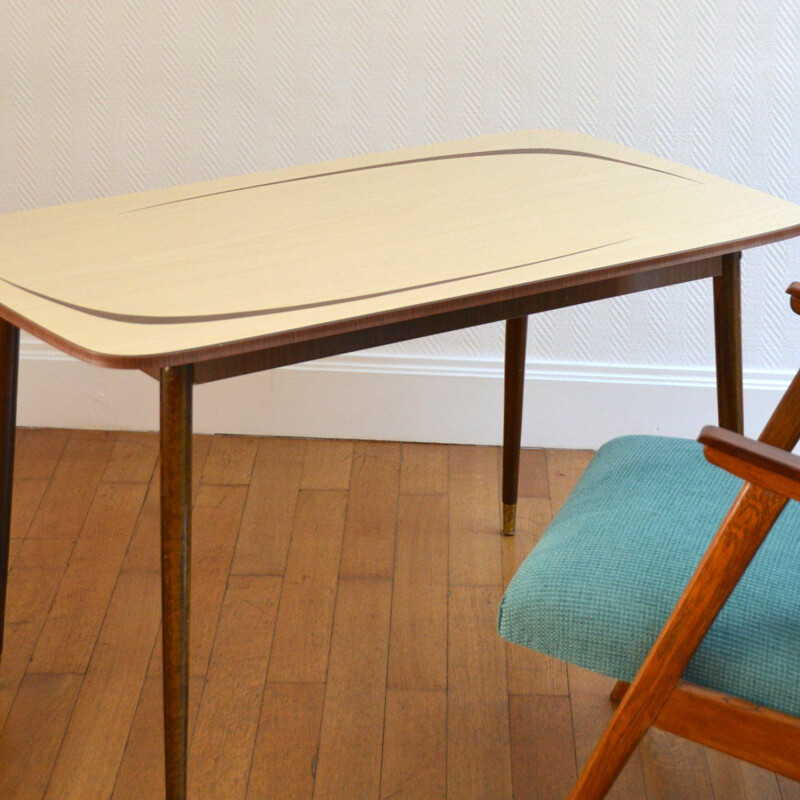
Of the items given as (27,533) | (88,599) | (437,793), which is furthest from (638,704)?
(27,533)

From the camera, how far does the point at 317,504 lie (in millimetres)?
2232

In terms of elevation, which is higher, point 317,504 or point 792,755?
point 792,755

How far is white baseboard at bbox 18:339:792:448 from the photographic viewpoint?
8.06ft

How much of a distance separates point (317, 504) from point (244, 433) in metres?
0.38

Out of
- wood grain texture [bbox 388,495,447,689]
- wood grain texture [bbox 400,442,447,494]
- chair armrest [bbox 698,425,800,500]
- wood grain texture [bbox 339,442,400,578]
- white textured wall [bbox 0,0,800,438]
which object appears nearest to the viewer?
chair armrest [bbox 698,425,800,500]

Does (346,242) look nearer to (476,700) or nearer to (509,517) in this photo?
(476,700)

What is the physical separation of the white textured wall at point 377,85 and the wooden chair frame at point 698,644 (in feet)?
4.64

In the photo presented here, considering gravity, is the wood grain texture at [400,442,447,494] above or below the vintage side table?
below

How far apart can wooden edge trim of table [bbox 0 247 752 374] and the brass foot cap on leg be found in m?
0.78

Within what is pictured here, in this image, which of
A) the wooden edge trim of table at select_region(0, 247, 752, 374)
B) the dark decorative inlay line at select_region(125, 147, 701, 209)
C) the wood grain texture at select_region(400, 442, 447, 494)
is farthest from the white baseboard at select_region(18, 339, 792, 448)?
the wooden edge trim of table at select_region(0, 247, 752, 374)

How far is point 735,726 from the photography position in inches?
41.7

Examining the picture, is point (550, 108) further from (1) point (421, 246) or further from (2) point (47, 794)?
(2) point (47, 794)

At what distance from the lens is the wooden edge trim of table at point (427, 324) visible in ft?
3.76

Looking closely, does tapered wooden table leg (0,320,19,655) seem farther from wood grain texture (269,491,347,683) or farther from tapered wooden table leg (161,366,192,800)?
wood grain texture (269,491,347,683)
